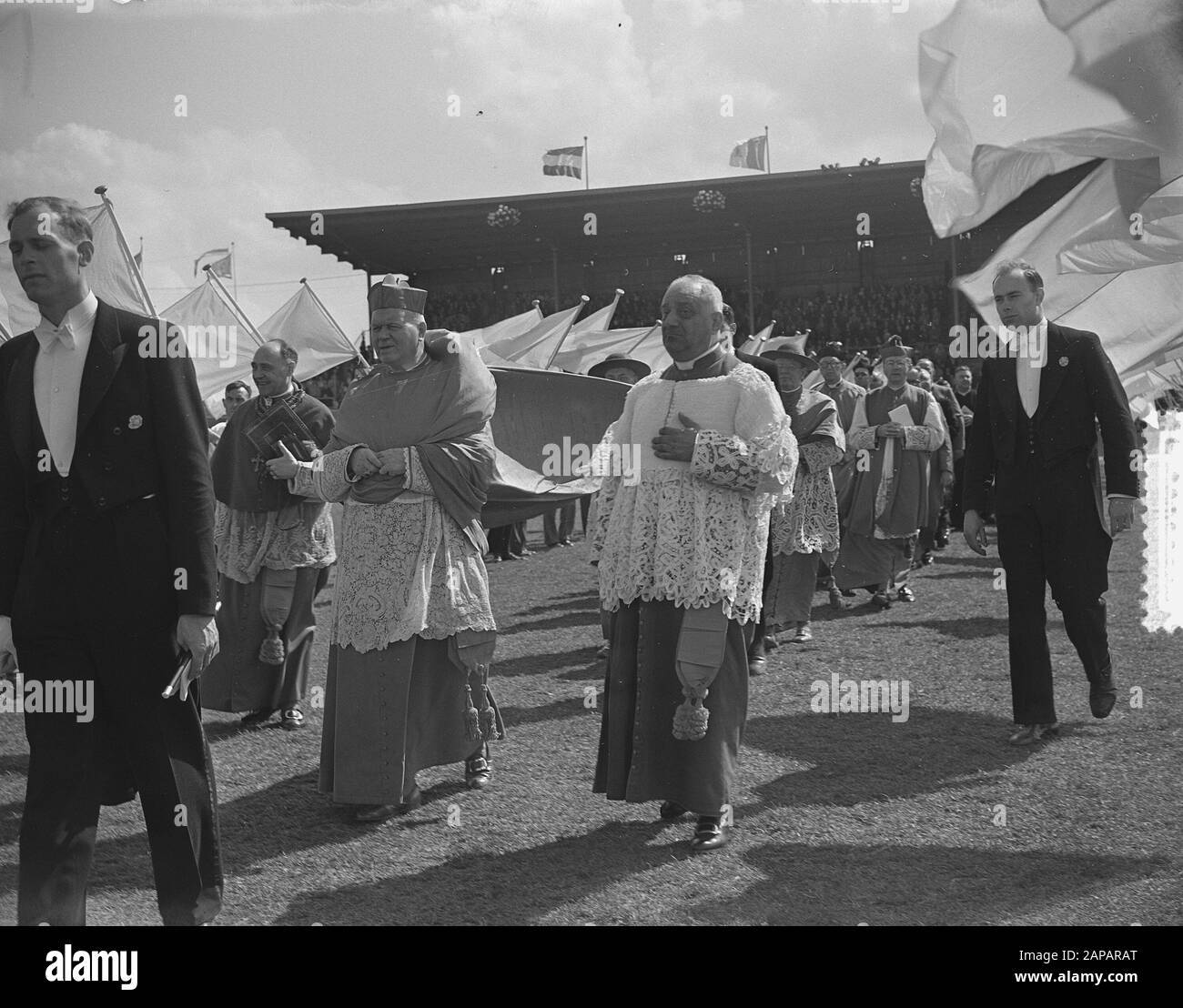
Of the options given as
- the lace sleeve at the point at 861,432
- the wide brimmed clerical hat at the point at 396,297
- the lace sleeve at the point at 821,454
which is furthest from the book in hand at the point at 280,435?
the lace sleeve at the point at 861,432

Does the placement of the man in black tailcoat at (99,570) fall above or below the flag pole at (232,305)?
below

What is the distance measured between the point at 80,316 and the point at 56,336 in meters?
0.08

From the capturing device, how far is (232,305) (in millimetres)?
17297

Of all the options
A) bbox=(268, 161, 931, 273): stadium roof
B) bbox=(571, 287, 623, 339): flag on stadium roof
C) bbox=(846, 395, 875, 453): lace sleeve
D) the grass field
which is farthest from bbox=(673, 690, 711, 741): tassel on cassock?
bbox=(268, 161, 931, 273): stadium roof

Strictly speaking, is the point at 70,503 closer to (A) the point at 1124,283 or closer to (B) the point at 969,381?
(A) the point at 1124,283

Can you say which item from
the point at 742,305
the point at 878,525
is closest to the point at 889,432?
the point at 878,525

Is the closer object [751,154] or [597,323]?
[597,323]

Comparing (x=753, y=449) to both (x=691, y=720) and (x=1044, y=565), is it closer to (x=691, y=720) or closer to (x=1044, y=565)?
(x=691, y=720)

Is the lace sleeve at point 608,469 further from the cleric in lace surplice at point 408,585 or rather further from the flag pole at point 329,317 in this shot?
the flag pole at point 329,317

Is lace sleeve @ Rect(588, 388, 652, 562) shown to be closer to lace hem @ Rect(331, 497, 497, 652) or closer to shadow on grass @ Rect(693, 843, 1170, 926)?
lace hem @ Rect(331, 497, 497, 652)

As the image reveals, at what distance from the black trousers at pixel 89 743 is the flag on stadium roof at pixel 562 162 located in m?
32.5

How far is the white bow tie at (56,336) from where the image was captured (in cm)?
383

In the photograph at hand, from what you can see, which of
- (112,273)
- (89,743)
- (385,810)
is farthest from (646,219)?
(89,743)
